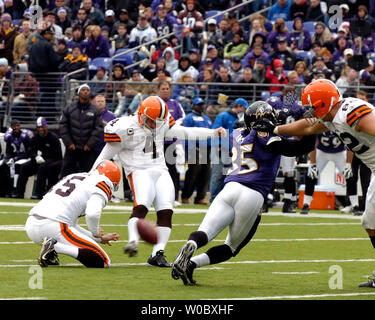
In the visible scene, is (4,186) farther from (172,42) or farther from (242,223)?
(242,223)

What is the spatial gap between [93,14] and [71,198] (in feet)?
45.5

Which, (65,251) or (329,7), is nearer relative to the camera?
(65,251)

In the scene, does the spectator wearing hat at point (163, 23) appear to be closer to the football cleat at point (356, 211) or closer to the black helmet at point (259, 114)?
the football cleat at point (356, 211)

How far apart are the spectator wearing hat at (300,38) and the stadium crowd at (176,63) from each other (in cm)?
2

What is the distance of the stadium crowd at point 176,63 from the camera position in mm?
15234

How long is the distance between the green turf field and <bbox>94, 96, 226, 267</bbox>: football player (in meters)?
0.59

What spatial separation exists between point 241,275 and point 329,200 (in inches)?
305

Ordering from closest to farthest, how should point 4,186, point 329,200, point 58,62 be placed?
point 329,200, point 4,186, point 58,62

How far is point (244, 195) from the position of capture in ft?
22.6

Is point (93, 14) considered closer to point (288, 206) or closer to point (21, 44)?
point (21, 44)

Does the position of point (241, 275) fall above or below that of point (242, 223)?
below

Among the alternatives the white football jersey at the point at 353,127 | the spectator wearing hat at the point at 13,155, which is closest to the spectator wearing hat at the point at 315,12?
the spectator wearing hat at the point at 13,155

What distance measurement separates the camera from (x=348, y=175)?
1345 cm
